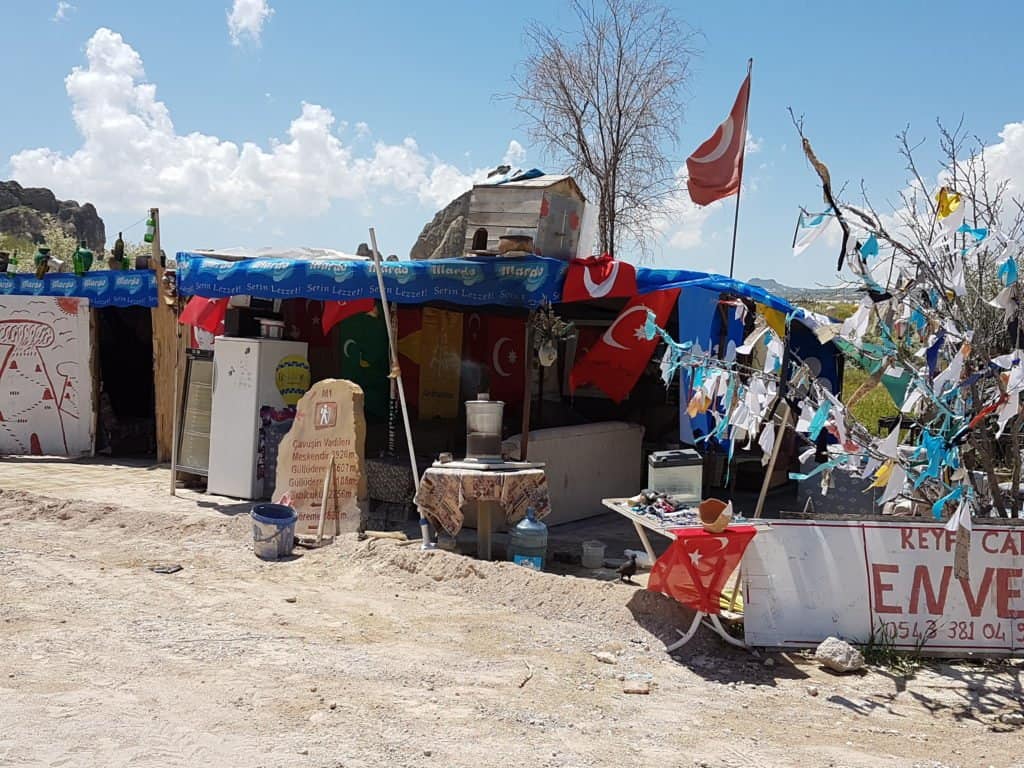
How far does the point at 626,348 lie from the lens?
321 inches

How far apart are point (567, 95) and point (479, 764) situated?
A: 21.4m

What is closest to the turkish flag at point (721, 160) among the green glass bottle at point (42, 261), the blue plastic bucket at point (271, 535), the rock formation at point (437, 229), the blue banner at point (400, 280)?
the blue banner at point (400, 280)

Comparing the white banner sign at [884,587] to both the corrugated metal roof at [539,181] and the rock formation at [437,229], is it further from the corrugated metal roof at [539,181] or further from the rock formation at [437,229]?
the rock formation at [437,229]

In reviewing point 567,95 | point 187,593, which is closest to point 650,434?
point 187,593

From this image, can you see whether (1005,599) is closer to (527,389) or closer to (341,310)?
(527,389)

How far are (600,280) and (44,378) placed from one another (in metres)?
8.78

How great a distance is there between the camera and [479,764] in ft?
13.0

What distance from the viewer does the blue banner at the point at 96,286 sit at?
40.5ft

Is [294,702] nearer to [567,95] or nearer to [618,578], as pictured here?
[618,578]

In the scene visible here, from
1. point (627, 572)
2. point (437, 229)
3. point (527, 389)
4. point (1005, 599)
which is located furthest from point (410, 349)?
point (437, 229)

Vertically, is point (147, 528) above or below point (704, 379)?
below

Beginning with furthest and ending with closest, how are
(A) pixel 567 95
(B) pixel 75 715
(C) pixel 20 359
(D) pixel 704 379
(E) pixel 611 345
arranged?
(A) pixel 567 95 → (C) pixel 20 359 → (E) pixel 611 345 → (D) pixel 704 379 → (B) pixel 75 715

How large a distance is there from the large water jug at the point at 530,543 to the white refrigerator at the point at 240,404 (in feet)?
11.8

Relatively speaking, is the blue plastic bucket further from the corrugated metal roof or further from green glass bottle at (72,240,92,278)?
green glass bottle at (72,240,92,278)
